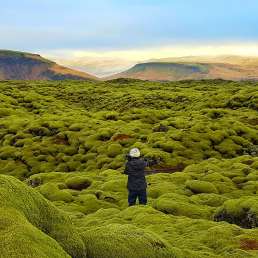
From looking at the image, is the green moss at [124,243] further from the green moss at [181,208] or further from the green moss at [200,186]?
the green moss at [200,186]

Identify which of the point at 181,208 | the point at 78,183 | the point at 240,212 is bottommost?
the point at 78,183

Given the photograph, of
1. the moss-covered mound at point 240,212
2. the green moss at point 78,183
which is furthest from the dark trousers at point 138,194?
the green moss at point 78,183

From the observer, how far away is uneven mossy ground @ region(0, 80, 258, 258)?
11328mm

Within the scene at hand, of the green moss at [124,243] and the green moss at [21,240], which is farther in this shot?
the green moss at [124,243]

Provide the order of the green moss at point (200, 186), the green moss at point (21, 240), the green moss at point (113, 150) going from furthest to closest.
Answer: the green moss at point (113, 150) < the green moss at point (200, 186) < the green moss at point (21, 240)

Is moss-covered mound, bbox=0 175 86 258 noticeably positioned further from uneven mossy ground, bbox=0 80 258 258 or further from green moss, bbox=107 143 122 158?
green moss, bbox=107 143 122 158

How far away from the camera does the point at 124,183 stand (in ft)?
109

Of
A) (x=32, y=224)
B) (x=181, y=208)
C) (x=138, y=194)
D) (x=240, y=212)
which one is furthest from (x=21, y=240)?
(x=138, y=194)

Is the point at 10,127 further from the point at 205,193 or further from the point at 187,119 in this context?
the point at 205,193

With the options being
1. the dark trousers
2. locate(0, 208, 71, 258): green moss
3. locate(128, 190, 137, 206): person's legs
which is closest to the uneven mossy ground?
locate(0, 208, 71, 258): green moss

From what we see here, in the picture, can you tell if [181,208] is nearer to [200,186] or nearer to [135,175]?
[135,175]

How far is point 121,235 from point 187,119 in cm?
5290

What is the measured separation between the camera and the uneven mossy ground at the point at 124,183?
11.3m

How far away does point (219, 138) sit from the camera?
178 feet
